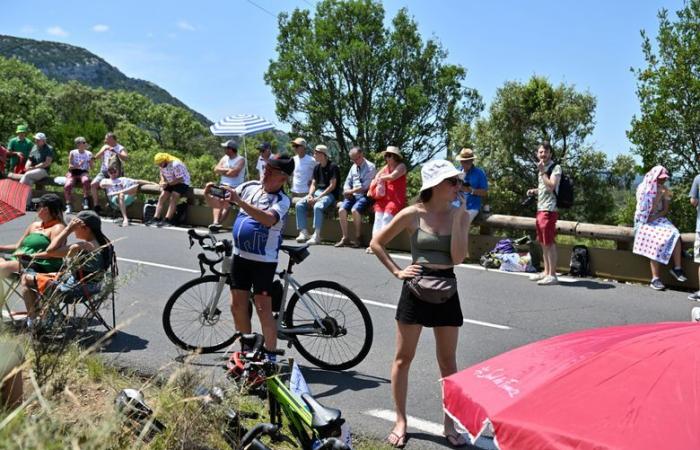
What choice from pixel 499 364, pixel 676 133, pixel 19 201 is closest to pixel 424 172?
pixel 499 364

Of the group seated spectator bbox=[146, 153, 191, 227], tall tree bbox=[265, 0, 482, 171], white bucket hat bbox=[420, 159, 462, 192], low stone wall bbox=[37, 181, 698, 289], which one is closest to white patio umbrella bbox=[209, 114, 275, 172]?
seated spectator bbox=[146, 153, 191, 227]

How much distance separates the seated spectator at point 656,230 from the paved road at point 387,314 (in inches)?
17.1

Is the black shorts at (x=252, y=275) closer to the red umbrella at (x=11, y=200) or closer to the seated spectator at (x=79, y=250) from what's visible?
the seated spectator at (x=79, y=250)

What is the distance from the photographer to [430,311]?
4.93 meters

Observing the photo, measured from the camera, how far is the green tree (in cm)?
2753

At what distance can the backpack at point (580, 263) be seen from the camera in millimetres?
11438

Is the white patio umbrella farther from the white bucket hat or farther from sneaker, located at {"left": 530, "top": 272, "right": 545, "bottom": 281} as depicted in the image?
the white bucket hat

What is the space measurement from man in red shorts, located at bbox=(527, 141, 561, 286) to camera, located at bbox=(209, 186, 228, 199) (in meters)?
5.95

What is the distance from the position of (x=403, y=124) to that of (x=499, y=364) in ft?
184

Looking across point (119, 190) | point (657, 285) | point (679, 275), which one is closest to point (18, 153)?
point (119, 190)

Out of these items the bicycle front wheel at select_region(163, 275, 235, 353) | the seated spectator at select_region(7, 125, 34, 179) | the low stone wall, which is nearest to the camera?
the bicycle front wheel at select_region(163, 275, 235, 353)

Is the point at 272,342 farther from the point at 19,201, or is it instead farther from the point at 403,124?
the point at 403,124

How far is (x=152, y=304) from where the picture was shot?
8.93 meters

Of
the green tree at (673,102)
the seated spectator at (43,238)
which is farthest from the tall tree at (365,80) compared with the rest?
the seated spectator at (43,238)
